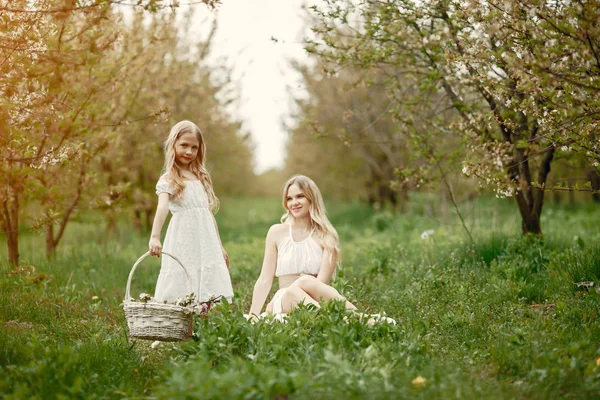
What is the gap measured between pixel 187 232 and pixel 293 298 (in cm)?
114

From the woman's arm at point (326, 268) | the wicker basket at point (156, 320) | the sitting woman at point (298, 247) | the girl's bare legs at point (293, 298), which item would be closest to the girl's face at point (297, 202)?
the sitting woman at point (298, 247)

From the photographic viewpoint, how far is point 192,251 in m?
5.46

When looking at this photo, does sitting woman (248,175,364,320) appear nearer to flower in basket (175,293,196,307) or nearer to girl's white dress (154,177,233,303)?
girl's white dress (154,177,233,303)

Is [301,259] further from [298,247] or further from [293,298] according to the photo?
[293,298]

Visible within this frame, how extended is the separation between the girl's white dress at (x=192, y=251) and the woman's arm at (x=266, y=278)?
10.0 inches

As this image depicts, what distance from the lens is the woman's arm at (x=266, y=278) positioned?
18.1 feet

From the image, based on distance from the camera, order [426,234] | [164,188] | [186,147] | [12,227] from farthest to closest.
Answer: [426,234] < [12,227] < [186,147] < [164,188]

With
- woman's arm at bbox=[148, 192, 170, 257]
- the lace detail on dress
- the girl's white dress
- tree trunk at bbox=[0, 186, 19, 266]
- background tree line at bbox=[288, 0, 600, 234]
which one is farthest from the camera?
tree trunk at bbox=[0, 186, 19, 266]

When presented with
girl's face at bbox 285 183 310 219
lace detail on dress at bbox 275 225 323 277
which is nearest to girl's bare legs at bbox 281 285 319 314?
lace detail on dress at bbox 275 225 323 277

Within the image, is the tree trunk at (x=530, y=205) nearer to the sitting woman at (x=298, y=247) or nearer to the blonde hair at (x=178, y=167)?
the sitting woman at (x=298, y=247)

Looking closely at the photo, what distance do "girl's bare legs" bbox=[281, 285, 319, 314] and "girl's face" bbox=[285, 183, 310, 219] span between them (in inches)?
37.4

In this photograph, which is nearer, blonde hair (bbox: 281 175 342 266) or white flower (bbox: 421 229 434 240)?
blonde hair (bbox: 281 175 342 266)

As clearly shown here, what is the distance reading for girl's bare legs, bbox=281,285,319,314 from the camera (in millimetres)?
5051

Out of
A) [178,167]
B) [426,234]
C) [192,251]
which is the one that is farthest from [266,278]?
[426,234]
